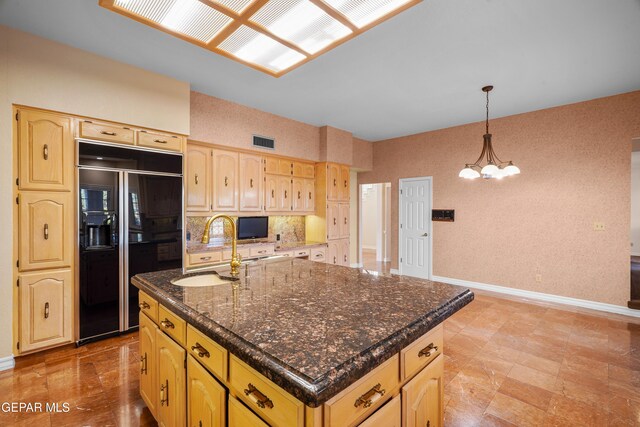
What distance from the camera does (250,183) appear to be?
4.51m

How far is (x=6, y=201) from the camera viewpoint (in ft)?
8.20

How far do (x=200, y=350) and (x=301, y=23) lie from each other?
6.37 ft

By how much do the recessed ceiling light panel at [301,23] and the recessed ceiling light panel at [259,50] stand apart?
0.10m

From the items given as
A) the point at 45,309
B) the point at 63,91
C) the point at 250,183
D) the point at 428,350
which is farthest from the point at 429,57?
the point at 45,309

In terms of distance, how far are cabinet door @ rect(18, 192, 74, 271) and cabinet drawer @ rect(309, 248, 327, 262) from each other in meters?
3.29

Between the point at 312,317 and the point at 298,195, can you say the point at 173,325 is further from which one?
the point at 298,195

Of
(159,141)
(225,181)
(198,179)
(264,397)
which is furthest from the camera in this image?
(225,181)

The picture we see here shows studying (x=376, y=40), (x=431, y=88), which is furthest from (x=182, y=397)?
(x=431, y=88)

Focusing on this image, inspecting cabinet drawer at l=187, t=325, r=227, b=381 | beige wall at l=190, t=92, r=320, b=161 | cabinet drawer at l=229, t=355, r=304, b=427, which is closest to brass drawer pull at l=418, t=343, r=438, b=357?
cabinet drawer at l=229, t=355, r=304, b=427

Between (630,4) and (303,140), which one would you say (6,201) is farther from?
(630,4)

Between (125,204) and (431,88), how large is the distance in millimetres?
3914

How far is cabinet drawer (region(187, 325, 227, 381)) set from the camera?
3.56ft

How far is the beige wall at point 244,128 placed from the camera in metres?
3.90

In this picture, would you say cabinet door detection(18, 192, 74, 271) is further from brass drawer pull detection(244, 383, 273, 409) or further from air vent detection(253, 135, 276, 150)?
brass drawer pull detection(244, 383, 273, 409)
